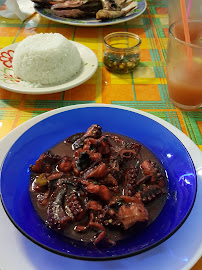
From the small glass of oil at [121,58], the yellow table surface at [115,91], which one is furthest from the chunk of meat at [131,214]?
the small glass of oil at [121,58]

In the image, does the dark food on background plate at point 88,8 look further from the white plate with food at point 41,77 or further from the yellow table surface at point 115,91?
the white plate with food at point 41,77

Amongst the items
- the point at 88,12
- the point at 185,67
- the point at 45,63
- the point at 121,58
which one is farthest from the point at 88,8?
the point at 185,67

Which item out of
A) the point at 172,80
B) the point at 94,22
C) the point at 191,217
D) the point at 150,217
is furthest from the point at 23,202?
the point at 94,22

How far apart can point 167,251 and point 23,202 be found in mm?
664

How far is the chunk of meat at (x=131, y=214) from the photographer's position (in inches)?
44.5

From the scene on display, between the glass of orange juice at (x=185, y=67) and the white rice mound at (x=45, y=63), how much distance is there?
0.82 metres

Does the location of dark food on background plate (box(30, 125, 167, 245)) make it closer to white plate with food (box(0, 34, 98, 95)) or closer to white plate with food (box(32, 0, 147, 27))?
white plate with food (box(0, 34, 98, 95))

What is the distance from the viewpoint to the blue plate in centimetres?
103

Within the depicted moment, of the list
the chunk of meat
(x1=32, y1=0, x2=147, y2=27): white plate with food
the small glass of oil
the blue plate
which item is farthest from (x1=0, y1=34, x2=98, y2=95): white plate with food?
the chunk of meat

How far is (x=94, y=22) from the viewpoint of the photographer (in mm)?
3061

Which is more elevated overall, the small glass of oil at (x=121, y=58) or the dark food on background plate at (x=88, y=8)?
the dark food on background plate at (x=88, y=8)

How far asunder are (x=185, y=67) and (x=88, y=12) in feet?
5.54

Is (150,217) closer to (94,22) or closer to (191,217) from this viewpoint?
(191,217)

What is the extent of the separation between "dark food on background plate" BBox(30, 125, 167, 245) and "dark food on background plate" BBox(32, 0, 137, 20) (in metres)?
2.01
